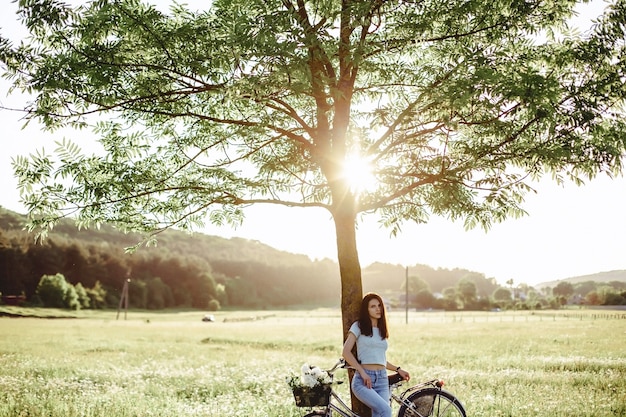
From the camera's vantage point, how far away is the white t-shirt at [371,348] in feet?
22.8

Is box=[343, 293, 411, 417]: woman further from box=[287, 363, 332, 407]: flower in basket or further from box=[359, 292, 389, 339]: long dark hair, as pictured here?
box=[287, 363, 332, 407]: flower in basket

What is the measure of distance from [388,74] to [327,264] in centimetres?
18458

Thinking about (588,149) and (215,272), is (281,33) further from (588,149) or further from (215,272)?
(215,272)

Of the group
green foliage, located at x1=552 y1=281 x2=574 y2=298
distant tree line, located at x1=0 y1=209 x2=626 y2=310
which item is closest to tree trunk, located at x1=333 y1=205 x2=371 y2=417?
distant tree line, located at x1=0 y1=209 x2=626 y2=310

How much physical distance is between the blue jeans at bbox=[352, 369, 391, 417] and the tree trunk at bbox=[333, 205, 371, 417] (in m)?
1.58

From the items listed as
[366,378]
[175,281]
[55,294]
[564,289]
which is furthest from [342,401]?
[564,289]

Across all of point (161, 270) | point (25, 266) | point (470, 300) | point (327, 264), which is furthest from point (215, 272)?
point (470, 300)

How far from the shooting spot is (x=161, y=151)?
1035 centimetres

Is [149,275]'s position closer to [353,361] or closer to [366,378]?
[353,361]

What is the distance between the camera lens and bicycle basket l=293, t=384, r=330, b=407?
6.43 m

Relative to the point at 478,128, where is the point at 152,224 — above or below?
below

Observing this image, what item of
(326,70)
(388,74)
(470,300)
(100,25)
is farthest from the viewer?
(470,300)

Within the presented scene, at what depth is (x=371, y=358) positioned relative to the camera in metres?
6.94

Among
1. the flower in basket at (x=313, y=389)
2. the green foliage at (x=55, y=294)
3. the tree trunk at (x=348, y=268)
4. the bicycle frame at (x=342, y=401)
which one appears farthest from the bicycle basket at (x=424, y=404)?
the green foliage at (x=55, y=294)
